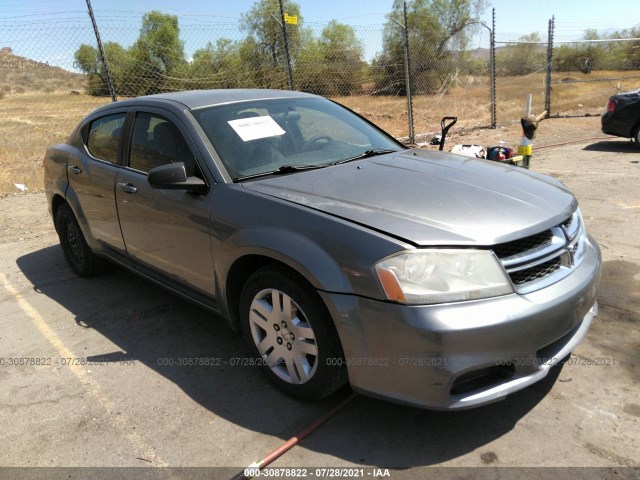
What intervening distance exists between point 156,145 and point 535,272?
266 cm

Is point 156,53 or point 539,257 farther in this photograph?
point 156,53

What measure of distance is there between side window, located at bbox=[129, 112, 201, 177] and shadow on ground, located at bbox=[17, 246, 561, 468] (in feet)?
4.03

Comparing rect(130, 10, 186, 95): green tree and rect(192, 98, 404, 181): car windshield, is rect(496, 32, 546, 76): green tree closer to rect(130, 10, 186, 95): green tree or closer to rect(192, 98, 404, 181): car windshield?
rect(130, 10, 186, 95): green tree

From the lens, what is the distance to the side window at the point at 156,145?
335 centimetres

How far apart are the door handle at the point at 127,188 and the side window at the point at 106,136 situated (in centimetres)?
30

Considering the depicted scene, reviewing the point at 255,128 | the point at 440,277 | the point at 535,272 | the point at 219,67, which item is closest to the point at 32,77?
the point at 219,67

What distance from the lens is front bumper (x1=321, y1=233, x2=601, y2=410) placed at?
217cm

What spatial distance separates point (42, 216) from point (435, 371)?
704 centimetres

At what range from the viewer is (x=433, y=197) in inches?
104

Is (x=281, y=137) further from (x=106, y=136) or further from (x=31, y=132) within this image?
(x=31, y=132)

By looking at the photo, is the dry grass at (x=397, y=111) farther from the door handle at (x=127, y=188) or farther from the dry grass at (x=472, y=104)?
the door handle at (x=127, y=188)

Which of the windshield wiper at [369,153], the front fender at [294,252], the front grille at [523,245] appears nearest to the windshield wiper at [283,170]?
the windshield wiper at [369,153]

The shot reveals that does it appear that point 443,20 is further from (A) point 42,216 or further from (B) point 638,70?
(A) point 42,216

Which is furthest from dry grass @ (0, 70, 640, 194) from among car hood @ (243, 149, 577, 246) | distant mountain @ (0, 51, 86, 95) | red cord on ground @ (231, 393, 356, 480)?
red cord on ground @ (231, 393, 356, 480)
